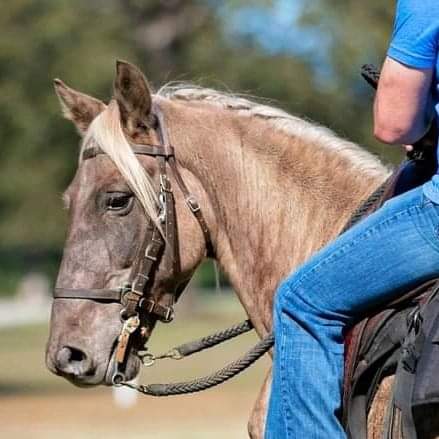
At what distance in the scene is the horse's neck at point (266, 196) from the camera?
5.11 metres

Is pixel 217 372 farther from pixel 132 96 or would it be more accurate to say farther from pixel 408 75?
pixel 408 75

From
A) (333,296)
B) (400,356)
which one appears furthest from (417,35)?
(400,356)

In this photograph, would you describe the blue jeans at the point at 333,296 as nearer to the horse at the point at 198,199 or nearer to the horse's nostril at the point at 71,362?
the horse at the point at 198,199

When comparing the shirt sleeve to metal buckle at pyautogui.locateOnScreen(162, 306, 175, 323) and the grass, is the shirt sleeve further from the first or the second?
the grass

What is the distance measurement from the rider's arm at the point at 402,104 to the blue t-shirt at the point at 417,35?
1.1 inches

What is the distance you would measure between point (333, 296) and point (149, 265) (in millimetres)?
905

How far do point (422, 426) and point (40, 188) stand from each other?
40945mm

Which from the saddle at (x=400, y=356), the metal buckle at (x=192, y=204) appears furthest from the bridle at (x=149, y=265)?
the saddle at (x=400, y=356)

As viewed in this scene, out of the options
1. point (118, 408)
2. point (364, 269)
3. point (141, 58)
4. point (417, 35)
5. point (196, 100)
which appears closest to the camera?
point (417, 35)

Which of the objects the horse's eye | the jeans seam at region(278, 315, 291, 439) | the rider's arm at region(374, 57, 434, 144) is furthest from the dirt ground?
the rider's arm at region(374, 57, 434, 144)

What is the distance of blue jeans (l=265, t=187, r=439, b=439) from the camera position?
424 cm

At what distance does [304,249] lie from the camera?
5.09 m

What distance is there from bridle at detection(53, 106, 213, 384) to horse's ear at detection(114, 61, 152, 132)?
12 cm

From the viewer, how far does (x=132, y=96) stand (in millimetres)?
5066
